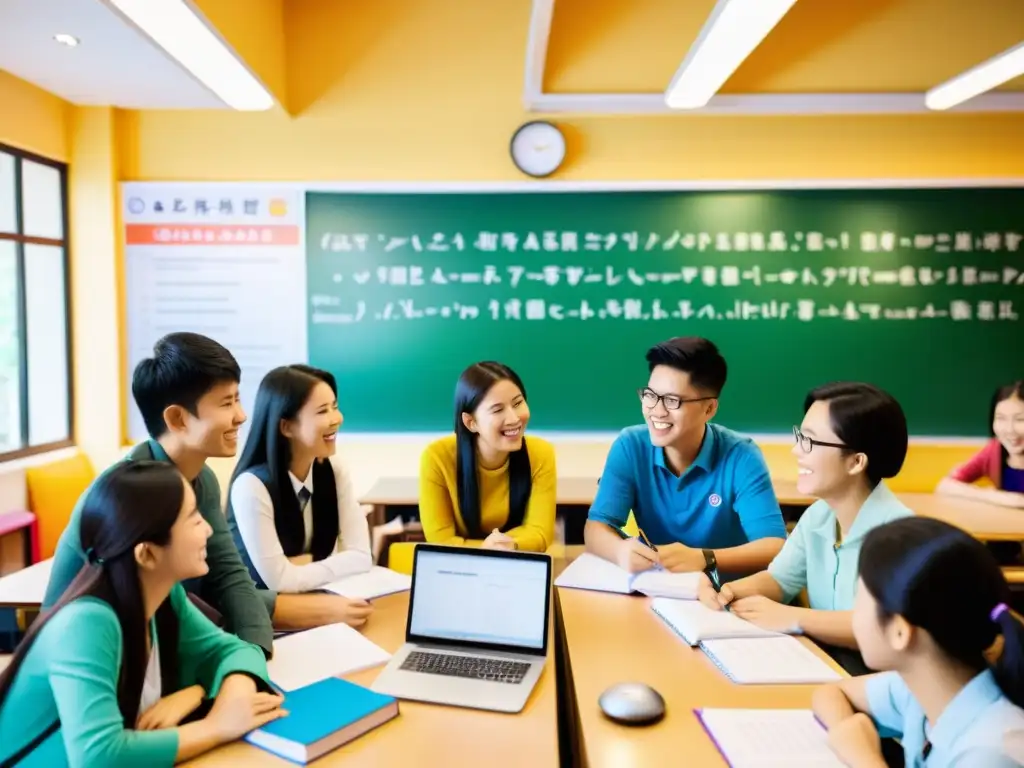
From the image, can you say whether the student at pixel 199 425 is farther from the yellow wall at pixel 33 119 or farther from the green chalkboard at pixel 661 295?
the yellow wall at pixel 33 119

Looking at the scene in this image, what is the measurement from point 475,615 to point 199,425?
2.60ft

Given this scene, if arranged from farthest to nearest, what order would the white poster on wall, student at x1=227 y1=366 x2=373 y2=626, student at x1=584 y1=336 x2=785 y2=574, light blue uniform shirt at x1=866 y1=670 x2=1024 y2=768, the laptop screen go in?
the white poster on wall, student at x1=584 y1=336 x2=785 y2=574, student at x1=227 y1=366 x2=373 y2=626, the laptop screen, light blue uniform shirt at x1=866 y1=670 x2=1024 y2=768

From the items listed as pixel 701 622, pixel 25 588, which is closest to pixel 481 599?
pixel 701 622

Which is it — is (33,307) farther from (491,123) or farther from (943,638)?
(943,638)

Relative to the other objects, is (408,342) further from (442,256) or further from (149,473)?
(149,473)

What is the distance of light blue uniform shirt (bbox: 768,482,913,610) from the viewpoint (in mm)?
1791

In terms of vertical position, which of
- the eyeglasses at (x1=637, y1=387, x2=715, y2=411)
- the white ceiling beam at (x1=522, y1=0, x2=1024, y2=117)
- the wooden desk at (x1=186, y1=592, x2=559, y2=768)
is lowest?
the wooden desk at (x1=186, y1=592, x2=559, y2=768)

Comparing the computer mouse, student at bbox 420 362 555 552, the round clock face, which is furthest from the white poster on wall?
the computer mouse

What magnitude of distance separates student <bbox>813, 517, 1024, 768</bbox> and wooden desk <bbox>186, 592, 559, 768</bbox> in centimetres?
52

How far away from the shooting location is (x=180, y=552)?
1322 mm

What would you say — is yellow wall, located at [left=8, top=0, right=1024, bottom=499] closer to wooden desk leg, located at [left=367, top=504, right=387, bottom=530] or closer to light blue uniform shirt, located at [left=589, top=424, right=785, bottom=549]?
wooden desk leg, located at [left=367, top=504, right=387, bottom=530]

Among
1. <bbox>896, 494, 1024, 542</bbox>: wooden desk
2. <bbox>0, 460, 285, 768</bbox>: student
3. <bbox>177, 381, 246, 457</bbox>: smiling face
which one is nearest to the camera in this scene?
<bbox>0, 460, 285, 768</bbox>: student

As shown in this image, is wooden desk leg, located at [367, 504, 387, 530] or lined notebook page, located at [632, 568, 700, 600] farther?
wooden desk leg, located at [367, 504, 387, 530]

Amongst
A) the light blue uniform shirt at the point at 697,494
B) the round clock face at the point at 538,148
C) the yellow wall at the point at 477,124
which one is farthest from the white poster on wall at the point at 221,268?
the light blue uniform shirt at the point at 697,494
